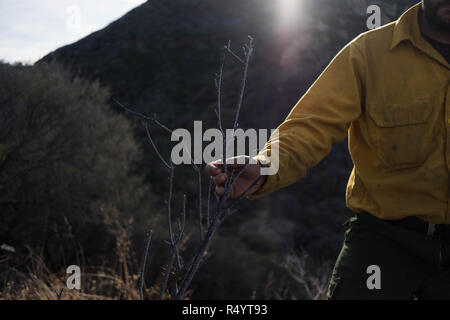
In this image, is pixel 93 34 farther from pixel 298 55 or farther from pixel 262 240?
pixel 262 240

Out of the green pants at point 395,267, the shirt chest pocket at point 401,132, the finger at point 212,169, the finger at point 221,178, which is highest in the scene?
the shirt chest pocket at point 401,132

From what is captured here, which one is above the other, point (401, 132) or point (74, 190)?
point (74, 190)

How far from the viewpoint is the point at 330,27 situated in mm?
24281

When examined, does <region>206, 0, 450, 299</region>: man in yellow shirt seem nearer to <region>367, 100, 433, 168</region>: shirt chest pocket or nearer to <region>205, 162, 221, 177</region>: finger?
<region>367, 100, 433, 168</region>: shirt chest pocket

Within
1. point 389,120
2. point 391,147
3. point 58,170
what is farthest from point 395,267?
point 58,170

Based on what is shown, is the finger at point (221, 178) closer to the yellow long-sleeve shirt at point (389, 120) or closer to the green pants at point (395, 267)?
the yellow long-sleeve shirt at point (389, 120)

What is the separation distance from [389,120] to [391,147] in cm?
11

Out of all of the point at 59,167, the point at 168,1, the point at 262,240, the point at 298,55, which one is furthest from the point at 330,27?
the point at 168,1

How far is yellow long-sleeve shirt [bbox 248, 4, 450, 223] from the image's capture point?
1.69m

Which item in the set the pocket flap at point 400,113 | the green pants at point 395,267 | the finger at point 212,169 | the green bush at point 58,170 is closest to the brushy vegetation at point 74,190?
the green bush at point 58,170

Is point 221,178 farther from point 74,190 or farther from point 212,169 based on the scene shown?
point 74,190

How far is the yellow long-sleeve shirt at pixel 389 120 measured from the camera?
1.69 m

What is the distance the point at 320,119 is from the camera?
1.71m
